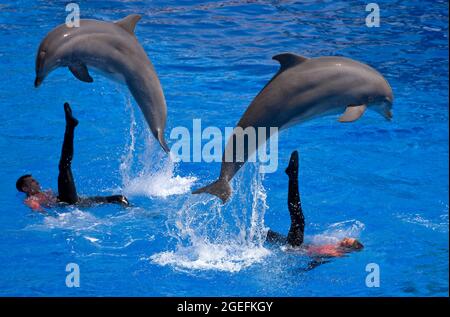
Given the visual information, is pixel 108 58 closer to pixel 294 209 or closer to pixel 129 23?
pixel 129 23

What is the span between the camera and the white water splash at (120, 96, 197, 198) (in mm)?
8930

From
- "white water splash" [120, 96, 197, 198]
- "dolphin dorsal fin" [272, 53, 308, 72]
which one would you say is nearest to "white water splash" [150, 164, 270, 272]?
"white water splash" [120, 96, 197, 198]

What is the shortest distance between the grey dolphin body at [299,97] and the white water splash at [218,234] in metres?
0.92

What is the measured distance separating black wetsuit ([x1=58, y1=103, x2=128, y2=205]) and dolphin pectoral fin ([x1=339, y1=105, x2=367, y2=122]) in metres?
2.80

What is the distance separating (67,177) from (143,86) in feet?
4.77

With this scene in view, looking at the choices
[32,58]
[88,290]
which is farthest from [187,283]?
[32,58]

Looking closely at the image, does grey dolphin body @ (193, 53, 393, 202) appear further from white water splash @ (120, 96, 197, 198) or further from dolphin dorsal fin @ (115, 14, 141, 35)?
white water splash @ (120, 96, 197, 198)

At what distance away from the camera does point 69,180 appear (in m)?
7.97

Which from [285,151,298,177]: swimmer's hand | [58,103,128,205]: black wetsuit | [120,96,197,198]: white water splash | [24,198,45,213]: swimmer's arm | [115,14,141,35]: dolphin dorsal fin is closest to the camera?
[285,151,298,177]: swimmer's hand

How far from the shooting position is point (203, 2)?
16266mm

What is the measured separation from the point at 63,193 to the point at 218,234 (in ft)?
5.79

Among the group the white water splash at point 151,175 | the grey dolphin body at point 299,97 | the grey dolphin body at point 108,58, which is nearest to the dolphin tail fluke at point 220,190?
the grey dolphin body at point 299,97

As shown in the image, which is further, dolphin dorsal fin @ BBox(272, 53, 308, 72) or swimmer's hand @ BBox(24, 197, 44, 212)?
swimmer's hand @ BBox(24, 197, 44, 212)

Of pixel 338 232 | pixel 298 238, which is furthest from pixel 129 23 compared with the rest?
pixel 338 232
